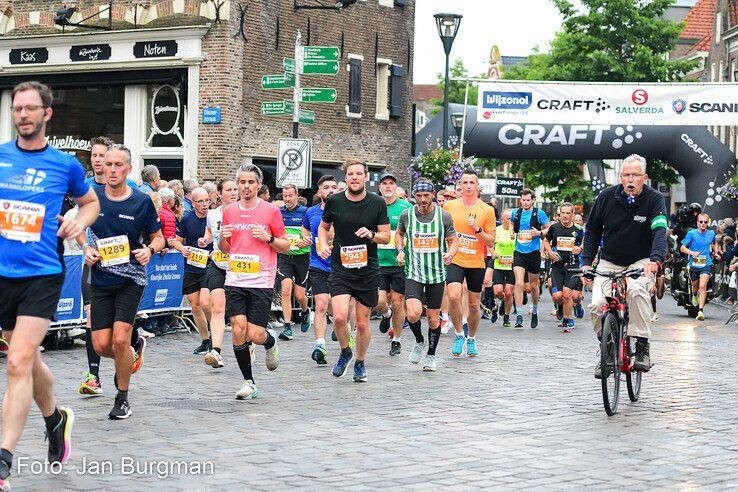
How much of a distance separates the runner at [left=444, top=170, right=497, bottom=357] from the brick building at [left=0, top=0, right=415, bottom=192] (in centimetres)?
1592

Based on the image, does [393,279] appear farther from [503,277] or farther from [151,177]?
[503,277]

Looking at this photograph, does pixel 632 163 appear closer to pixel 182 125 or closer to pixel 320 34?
pixel 182 125

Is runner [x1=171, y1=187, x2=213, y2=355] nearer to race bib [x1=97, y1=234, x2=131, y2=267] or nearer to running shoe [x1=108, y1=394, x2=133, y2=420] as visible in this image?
race bib [x1=97, y1=234, x2=131, y2=267]

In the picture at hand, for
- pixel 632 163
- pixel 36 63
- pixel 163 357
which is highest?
pixel 36 63

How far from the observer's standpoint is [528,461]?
324 inches

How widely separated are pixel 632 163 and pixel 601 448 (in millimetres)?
3058

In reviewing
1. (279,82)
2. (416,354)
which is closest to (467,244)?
(416,354)

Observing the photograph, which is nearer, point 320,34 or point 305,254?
point 305,254

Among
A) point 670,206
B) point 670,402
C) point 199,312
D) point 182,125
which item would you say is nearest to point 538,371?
point 670,402

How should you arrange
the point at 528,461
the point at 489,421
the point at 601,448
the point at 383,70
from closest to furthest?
the point at 528,461 < the point at 601,448 < the point at 489,421 < the point at 383,70

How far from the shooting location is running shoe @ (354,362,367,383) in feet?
41.7

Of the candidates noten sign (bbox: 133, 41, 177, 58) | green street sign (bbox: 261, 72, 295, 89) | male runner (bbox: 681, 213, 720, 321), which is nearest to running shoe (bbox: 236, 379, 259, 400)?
green street sign (bbox: 261, 72, 295, 89)

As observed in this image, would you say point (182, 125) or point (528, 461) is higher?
point (182, 125)

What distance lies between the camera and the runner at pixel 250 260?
1138 centimetres
